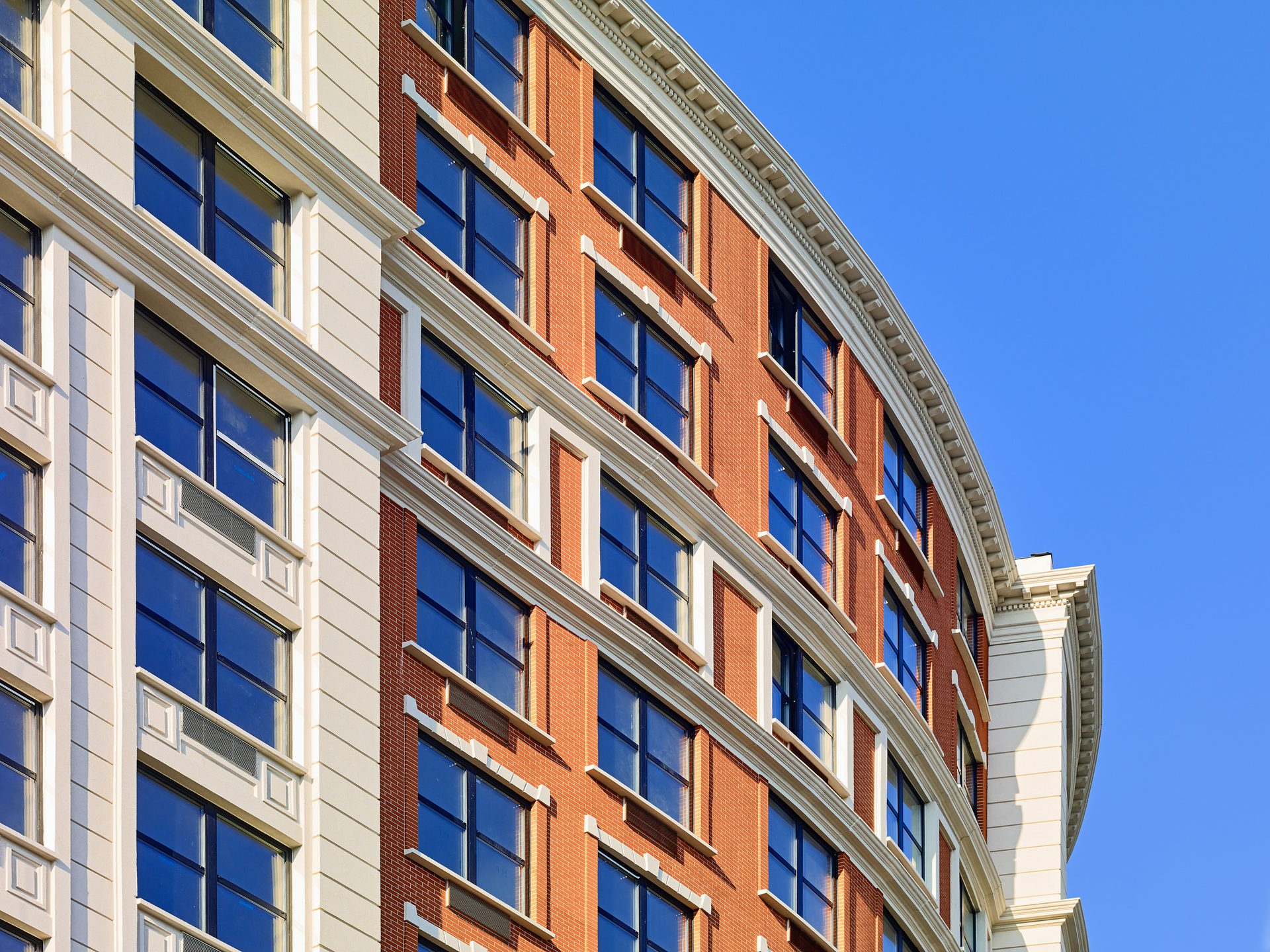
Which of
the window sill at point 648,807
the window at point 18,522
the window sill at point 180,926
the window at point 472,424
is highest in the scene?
the window at point 472,424

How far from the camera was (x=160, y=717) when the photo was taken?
3103 centimetres

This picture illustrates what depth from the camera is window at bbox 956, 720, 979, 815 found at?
60.5m

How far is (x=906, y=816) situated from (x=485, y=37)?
20437 millimetres

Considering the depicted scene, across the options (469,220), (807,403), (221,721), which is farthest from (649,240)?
(221,721)

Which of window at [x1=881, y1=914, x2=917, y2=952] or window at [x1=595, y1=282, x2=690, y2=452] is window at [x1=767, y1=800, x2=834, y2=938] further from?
window at [x1=595, y1=282, x2=690, y2=452]

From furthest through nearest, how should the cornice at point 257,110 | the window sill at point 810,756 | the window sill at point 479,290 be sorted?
the window sill at point 810,756 → the window sill at point 479,290 → the cornice at point 257,110

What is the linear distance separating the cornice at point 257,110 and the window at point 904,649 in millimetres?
20183

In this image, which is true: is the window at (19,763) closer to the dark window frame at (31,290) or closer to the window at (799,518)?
the dark window frame at (31,290)

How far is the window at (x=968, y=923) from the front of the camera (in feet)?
195

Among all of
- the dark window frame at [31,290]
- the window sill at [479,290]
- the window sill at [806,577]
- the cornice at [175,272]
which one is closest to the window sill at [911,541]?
the window sill at [806,577]

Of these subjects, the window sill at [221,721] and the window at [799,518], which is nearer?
the window sill at [221,721]

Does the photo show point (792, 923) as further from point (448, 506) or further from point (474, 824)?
point (448, 506)

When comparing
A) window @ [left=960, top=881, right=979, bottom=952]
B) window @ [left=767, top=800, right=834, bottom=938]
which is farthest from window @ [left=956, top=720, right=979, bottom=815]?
window @ [left=767, top=800, right=834, bottom=938]

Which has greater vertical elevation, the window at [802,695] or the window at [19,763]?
the window at [802,695]
